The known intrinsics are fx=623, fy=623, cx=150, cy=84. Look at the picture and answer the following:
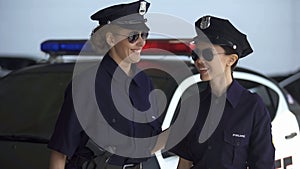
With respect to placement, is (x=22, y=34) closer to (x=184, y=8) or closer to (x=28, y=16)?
(x=28, y=16)

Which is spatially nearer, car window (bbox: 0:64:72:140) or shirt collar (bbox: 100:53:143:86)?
shirt collar (bbox: 100:53:143:86)

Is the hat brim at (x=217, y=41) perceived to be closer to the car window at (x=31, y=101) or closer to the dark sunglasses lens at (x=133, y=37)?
the dark sunglasses lens at (x=133, y=37)

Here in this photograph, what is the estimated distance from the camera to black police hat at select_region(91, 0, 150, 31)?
7.25 feet

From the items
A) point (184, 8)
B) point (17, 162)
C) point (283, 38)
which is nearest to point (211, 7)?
point (184, 8)

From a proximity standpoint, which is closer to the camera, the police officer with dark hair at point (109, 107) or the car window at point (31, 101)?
the police officer with dark hair at point (109, 107)

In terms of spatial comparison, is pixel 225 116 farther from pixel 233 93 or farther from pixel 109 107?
pixel 109 107

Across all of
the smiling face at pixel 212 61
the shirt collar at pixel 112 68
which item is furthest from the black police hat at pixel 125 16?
the smiling face at pixel 212 61

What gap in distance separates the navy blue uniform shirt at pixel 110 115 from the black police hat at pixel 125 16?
142 millimetres

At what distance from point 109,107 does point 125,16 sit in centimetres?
33

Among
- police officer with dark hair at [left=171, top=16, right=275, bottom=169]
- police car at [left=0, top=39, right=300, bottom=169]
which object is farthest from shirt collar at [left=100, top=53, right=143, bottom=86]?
police car at [left=0, top=39, right=300, bottom=169]

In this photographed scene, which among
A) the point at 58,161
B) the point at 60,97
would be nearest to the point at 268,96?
the point at 60,97

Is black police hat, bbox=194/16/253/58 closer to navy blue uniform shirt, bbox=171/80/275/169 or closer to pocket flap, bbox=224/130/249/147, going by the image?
navy blue uniform shirt, bbox=171/80/275/169

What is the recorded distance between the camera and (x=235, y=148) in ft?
6.91

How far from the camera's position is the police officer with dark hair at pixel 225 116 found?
2.09 metres
